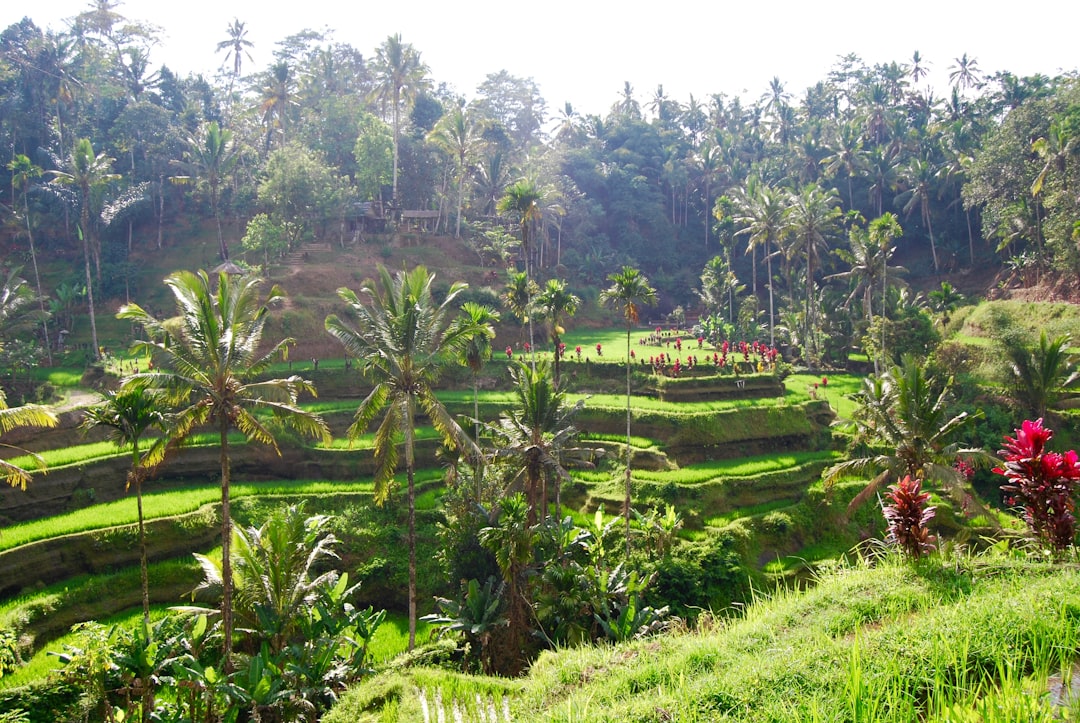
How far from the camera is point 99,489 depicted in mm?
24312

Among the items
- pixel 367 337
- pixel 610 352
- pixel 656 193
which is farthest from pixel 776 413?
pixel 656 193

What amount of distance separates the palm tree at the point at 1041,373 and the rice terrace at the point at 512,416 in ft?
0.57

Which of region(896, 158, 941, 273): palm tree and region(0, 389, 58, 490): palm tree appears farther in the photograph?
region(896, 158, 941, 273): palm tree

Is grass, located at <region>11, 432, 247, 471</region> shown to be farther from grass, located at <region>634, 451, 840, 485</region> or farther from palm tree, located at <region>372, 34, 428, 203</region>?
palm tree, located at <region>372, 34, 428, 203</region>

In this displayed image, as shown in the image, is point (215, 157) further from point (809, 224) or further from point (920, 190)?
point (920, 190)

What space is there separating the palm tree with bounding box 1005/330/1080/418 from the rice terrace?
173 mm

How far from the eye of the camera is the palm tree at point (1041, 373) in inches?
1171

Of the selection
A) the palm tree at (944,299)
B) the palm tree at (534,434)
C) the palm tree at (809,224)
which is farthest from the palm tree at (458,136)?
the palm tree at (944,299)

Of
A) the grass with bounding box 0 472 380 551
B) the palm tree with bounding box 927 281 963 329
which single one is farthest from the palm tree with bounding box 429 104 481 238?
the palm tree with bounding box 927 281 963 329

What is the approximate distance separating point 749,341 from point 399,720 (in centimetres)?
3930

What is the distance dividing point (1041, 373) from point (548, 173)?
4051cm

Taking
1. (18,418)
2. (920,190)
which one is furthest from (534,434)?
(920,190)

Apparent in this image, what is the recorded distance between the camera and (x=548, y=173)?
60.8 metres

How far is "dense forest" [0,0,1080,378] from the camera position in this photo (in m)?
43.5
